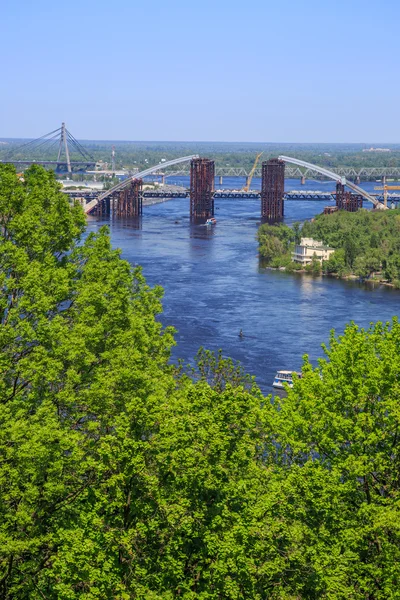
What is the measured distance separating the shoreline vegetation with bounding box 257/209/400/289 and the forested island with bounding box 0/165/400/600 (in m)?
42.9

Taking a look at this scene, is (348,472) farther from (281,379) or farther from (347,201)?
(347,201)

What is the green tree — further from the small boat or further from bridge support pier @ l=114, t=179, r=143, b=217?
bridge support pier @ l=114, t=179, r=143, b=217

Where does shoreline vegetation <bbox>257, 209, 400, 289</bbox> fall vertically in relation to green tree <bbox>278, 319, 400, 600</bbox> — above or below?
below

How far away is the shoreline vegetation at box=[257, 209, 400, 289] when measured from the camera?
2313 inches

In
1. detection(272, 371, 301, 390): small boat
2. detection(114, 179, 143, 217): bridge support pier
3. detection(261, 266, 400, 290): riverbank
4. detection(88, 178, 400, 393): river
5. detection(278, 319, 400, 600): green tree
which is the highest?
detection(278, 319, 400, 600): green tree

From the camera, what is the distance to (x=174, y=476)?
11258 millimetres

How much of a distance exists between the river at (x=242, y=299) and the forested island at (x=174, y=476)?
17461mm

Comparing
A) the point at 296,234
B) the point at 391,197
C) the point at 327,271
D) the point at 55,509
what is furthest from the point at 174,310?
the point at 391,197

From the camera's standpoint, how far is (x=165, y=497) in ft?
36.7

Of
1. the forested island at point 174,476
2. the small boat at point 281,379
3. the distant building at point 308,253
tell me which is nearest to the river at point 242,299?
the small boat at point 281,379

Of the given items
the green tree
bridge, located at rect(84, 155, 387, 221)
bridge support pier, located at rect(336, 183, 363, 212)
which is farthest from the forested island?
bridge support pier, located at rect(336, 183, 363, 212)

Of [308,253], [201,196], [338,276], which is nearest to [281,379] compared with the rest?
[338,276]

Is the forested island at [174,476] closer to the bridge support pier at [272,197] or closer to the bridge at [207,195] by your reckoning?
the bridge at [207,195]

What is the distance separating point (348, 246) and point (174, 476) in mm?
51466
